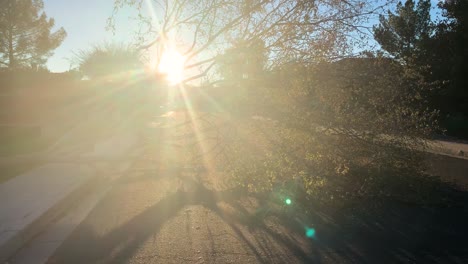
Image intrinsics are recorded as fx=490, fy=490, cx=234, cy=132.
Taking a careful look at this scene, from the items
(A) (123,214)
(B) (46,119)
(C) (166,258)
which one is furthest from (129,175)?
(B) (46,119)

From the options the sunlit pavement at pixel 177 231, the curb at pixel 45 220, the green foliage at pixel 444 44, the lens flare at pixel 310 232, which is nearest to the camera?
the sunlit pavement at pixel 177 231

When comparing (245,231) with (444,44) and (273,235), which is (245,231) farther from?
(444,44)

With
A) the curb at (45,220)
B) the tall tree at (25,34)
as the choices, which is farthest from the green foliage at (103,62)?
the curb at (45,220)

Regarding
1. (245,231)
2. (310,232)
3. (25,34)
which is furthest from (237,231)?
(25,34)

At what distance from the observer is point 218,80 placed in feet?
40.9

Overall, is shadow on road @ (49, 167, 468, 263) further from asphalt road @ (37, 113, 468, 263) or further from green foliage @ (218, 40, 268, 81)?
green foliage @ (218, 40, 268, 81)

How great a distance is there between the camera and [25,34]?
34.7 m

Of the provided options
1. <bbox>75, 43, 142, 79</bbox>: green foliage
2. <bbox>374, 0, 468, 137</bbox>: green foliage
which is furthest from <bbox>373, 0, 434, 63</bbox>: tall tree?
<bbox>75, 43, 142, 79</bbox>: green foliage

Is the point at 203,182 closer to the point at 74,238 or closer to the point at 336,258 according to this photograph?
the point at 74,238

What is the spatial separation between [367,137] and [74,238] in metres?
6.07

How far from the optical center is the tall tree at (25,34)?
31578mm

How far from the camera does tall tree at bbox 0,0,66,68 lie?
31.6 meters

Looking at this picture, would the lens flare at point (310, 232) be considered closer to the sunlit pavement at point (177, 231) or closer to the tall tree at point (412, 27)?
the sunlit pavement at point (177, 231)

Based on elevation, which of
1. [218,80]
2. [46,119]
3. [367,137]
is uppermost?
[218,80]
